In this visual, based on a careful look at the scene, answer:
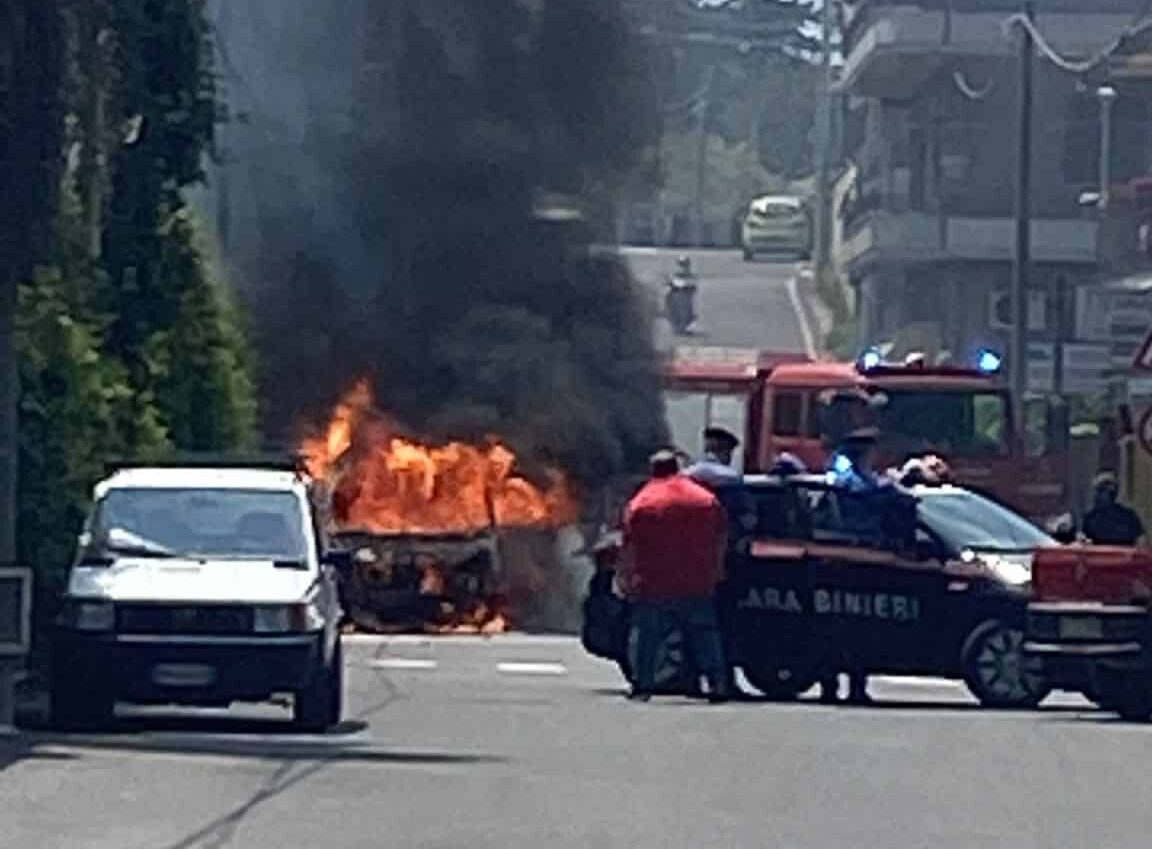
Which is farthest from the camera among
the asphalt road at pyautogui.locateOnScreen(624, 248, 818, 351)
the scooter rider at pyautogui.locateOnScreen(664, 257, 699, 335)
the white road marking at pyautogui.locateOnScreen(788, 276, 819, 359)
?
the white road marking at pyautogui.locateOnScreen(788, 276, 819, 359)

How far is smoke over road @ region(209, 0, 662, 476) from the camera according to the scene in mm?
43750

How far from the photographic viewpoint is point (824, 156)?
87438 mm

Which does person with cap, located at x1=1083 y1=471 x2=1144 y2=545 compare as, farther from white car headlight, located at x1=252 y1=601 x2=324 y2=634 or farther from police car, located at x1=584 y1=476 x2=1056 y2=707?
white car headlight, located at x1=252 y1=601 x2=324 y2=634

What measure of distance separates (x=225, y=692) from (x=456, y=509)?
19.0 m

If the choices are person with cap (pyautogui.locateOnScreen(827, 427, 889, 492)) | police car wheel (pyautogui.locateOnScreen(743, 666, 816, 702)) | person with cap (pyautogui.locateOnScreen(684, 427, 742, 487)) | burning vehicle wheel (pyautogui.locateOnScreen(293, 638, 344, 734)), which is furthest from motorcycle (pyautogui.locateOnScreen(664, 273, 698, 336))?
burning vehicle wheel (pyautogui.locateOnScreen(293, 638, 344, 734))

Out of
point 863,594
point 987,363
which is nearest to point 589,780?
point 863,594

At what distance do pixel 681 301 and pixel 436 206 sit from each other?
2213 centimetres

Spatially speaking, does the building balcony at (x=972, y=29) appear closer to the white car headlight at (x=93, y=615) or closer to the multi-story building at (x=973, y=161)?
the multi-story building at (x=973, y=161)

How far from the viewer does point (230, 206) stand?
147ft

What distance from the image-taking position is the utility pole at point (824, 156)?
3243 inches

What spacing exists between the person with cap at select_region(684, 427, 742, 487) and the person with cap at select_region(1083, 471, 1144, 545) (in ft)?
8.57

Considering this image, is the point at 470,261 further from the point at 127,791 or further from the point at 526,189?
the point at 127,791

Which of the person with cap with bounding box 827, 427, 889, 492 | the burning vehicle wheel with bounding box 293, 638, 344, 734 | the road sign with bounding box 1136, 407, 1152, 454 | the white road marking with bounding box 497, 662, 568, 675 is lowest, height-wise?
the white road marking with bounding box 497, 662, 568, 675

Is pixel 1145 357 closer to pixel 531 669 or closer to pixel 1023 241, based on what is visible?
pixel 531 669
